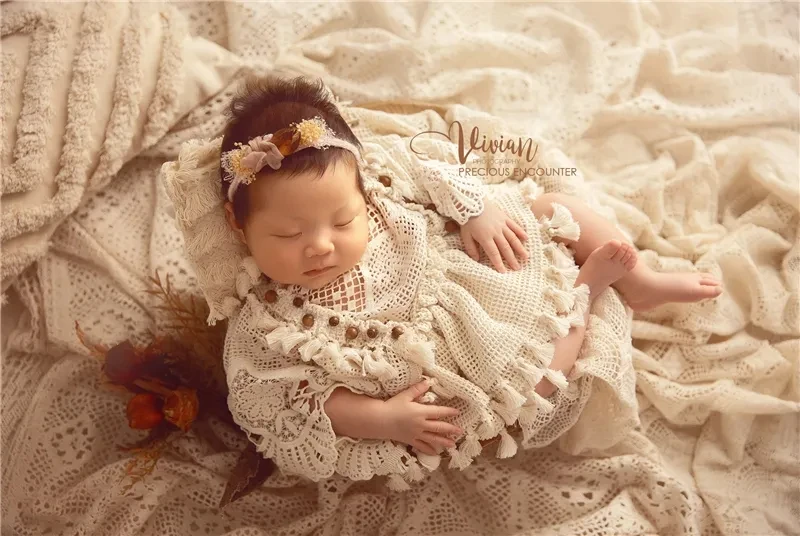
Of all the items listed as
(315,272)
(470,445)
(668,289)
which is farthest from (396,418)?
(668,289)

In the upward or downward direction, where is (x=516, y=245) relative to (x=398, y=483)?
upward

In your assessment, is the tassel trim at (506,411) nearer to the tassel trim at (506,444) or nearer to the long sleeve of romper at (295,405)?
the tassel trim at (506,444)

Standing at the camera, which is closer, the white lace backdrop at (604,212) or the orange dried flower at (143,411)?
the orange dried flower at (143,411)

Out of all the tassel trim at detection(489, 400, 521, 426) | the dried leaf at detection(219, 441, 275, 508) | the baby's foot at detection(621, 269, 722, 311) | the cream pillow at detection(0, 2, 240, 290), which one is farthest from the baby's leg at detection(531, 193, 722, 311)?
the cream pillow at detection(0, 2, 240, 290)

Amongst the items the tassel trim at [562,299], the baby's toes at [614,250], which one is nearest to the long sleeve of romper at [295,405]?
the tassel trim at [562,299]

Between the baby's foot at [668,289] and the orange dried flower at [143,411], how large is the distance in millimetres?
915

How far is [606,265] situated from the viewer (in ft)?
3.92

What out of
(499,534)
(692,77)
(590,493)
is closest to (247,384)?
(499,534)

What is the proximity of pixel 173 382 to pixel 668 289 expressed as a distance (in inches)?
37.9

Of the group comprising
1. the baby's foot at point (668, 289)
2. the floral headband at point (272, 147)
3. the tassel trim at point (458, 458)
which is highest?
the floral headband at point (272, 147)

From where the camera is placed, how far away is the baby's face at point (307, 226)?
102cm

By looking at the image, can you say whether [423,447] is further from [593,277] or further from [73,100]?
[73,100]

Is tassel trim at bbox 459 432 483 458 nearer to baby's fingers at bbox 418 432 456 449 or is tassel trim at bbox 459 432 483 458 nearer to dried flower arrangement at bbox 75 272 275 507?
baby's fingers at bbox 418 432 456 449

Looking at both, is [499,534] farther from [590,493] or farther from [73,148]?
[73,148]
